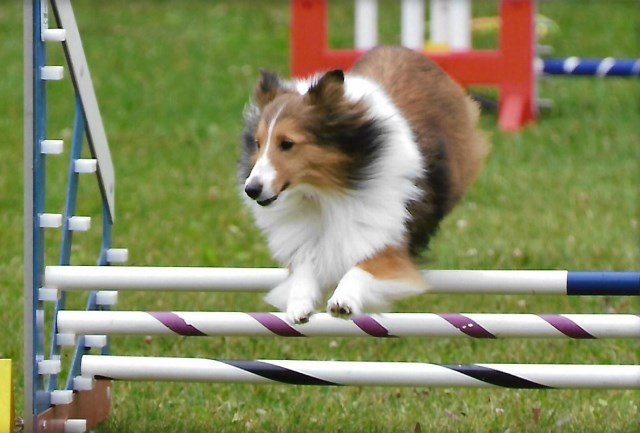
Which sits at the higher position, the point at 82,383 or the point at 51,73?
the point at 51,73

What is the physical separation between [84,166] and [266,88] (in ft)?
2.22

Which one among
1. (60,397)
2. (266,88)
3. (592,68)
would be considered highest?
(266,88)

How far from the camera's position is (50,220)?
155 inches

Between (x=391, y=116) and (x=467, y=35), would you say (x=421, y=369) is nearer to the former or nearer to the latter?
(x=391, y=116)

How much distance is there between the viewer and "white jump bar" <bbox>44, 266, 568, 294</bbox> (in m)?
3.99

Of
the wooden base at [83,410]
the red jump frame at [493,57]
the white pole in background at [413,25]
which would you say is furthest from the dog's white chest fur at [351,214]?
the white pole in background at [413,25]

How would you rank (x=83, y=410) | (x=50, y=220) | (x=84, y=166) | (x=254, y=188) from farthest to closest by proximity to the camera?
(x=83, y=410) < (x=84, y=166) < (x=50, y=220) < (x=254, y=188)

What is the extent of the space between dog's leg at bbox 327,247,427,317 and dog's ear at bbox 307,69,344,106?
1.75 ft

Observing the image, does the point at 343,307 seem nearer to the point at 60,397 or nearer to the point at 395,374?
the point at 395,374

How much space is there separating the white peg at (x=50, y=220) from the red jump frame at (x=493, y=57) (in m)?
6.44

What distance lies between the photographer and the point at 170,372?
398 centimetres

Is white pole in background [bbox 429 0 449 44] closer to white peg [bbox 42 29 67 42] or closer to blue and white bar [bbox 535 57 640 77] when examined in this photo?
blue and white bar [bbox 535 57 640 77]

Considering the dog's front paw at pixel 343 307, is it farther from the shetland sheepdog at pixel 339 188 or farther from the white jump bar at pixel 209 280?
the white jump bar at pixel 209 280

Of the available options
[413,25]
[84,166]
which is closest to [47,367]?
[84,166]
